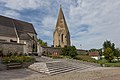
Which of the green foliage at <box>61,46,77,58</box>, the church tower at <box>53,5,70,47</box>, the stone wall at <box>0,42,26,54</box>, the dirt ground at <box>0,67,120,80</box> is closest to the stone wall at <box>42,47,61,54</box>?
the green foliage at <box>61,46,77,58</box>

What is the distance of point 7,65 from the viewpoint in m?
17.0

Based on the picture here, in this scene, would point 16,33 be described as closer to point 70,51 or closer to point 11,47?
point 70,51

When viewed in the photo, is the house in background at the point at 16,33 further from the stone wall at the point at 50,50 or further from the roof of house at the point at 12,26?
the stone wall at the point at 50,50

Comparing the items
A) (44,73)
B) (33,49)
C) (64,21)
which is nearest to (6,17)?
(33,49)

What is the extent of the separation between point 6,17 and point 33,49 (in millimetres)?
10924

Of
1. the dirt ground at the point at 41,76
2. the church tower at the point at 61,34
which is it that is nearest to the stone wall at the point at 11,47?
the dirt ground at the point at 41,76

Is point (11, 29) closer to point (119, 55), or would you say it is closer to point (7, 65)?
point (7, 65)

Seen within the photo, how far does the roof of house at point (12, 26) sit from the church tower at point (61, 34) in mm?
14441

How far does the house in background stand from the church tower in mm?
16246

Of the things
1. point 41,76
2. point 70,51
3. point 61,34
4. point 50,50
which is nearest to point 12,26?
point 50,50

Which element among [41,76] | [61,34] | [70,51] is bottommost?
[41,76]

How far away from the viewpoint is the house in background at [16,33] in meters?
37.0

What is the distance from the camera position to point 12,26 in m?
41.3

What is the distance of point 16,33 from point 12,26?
2626 millimetres
